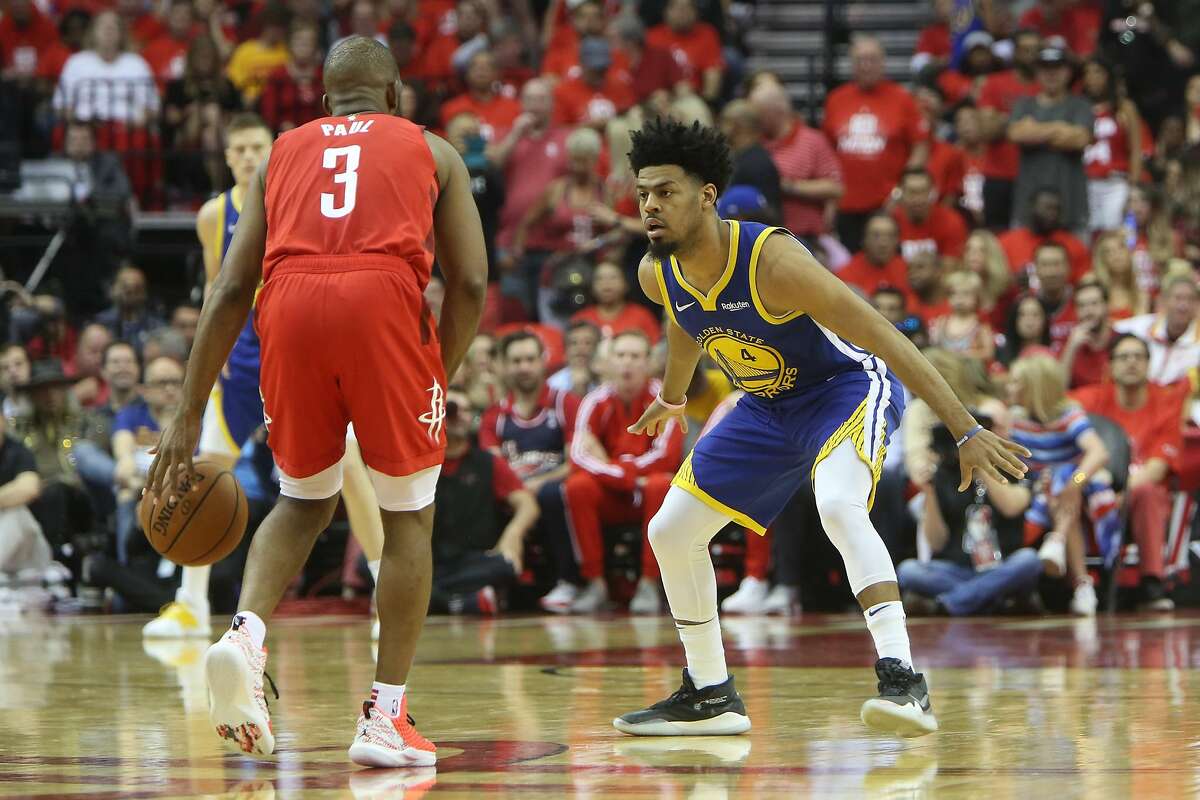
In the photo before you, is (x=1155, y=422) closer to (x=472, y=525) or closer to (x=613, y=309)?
(x=613, y=309)

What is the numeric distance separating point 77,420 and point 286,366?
291 inches

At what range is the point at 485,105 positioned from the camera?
45.6 ft

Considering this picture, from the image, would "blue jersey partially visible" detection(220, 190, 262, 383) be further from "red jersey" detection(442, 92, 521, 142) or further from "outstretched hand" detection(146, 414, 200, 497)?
"red jersey" detection(442, 92, 521, 142)

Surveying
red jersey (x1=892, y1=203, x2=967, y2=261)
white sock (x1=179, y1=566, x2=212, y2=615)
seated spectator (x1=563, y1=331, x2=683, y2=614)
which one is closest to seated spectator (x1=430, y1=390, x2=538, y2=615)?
seated spectator (x1=563, y1=331, x2=683, y2=614)

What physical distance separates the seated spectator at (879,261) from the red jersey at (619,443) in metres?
2.07

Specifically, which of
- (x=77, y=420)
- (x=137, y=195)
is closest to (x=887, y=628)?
(x=77, y=420)

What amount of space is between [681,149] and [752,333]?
0.57m

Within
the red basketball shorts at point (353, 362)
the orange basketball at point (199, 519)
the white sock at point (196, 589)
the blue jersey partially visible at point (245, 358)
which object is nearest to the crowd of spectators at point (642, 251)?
the white sock at point (196, 589)

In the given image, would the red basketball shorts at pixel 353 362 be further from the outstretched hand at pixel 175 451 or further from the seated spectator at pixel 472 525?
the seated spectator at pixel 472 525

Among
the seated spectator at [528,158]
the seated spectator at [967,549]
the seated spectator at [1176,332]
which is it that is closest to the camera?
the seated spectator at [967,549]

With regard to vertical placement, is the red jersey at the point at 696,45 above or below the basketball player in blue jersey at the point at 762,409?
above

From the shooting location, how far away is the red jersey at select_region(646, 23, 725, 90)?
14.7 metres

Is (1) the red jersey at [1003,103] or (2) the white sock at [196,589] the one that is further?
(1) the red jersey at [1003,103]

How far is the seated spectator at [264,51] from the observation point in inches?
592
